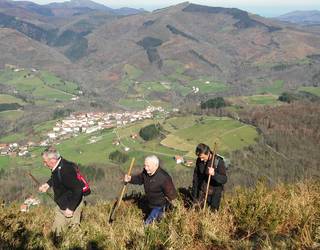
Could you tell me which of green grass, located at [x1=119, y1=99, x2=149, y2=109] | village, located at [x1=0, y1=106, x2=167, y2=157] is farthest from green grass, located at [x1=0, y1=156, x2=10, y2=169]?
green grass, located at [x1=119, y1=99, x2=149, y2=109]

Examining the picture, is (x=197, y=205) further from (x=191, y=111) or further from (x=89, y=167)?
(x=191, y=111)

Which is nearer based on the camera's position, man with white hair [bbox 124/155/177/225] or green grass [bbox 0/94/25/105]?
man with white hair [bbox 124/155/177/225]

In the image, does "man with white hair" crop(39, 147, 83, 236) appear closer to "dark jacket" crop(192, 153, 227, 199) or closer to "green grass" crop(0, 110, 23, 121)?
"dark jacket" crop(192, 153, 227, 199)

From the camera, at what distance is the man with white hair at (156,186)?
8670 millimetres

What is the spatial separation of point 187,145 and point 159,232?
279ft

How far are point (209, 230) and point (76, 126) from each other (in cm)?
12846

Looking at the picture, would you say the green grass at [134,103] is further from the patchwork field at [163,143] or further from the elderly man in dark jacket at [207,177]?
the elderly man in dark jacket at [207,177]

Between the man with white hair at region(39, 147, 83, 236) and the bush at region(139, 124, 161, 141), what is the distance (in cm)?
9045

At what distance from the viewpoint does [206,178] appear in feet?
29.9

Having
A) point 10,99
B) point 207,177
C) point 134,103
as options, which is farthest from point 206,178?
point 134,103

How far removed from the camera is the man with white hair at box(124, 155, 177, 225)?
867 centimetres

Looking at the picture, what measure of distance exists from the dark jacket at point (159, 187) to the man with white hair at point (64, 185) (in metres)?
1.30

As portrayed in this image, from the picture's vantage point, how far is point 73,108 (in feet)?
554

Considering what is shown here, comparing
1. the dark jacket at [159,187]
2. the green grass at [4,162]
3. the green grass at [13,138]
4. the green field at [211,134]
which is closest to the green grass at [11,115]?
the green grass at [13,138]
